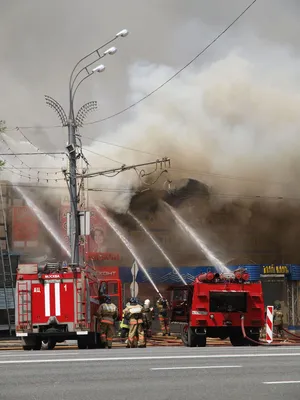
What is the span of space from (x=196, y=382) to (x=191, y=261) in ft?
159

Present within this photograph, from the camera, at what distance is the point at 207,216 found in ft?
192

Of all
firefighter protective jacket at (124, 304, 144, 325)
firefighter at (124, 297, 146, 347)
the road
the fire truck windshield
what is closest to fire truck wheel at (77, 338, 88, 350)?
firefighter at (124, 297, 146, 347)

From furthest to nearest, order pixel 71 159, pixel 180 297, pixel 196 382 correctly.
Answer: pixel 71 159 < pixel 180 297 < pixel 196 382

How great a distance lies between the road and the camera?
10242 mm

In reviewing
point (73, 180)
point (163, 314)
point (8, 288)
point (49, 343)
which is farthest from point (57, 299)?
point (8, 288)

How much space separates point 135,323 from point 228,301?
3075 mm

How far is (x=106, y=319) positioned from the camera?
2419cm

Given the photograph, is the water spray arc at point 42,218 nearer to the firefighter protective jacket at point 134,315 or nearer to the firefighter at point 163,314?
the firefighter at point 163,314

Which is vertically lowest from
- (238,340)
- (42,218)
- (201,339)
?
(238,340)

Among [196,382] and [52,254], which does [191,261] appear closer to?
[52,254]

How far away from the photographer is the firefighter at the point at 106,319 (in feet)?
79.3

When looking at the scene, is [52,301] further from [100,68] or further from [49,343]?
[100,68]

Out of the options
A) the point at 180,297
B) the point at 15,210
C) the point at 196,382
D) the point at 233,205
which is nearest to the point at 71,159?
the point at 180,297

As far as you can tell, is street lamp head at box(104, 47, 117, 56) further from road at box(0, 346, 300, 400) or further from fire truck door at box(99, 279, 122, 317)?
road at box(0, 346, 300, 400)
